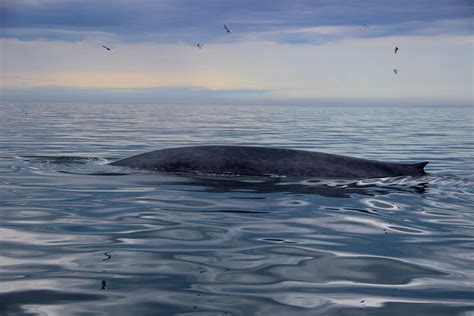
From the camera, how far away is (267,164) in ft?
40.5

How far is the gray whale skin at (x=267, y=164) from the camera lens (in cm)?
1223

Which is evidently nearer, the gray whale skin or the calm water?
the calm water

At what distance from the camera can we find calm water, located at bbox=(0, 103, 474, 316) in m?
4.67

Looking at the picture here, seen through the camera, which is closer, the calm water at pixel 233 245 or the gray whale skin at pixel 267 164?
the calm water at pixel 233 245

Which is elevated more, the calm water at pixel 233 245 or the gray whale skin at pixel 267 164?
the gray whale skin at pixel 267 164

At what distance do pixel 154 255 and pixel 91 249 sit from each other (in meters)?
0.66

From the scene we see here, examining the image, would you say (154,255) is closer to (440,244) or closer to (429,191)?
(440,244)

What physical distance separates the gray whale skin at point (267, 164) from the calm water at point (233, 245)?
1.78 ft

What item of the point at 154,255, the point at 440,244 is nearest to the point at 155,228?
the point at 154,255

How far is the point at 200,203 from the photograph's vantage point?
9234 millimetres

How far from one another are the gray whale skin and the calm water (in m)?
0.54

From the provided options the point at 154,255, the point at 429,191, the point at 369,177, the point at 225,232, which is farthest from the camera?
the point at 369,177

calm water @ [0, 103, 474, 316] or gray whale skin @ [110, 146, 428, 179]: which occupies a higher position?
gray whale skin @ [110, 146, 428, 179]

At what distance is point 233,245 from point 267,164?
19.5 ft
